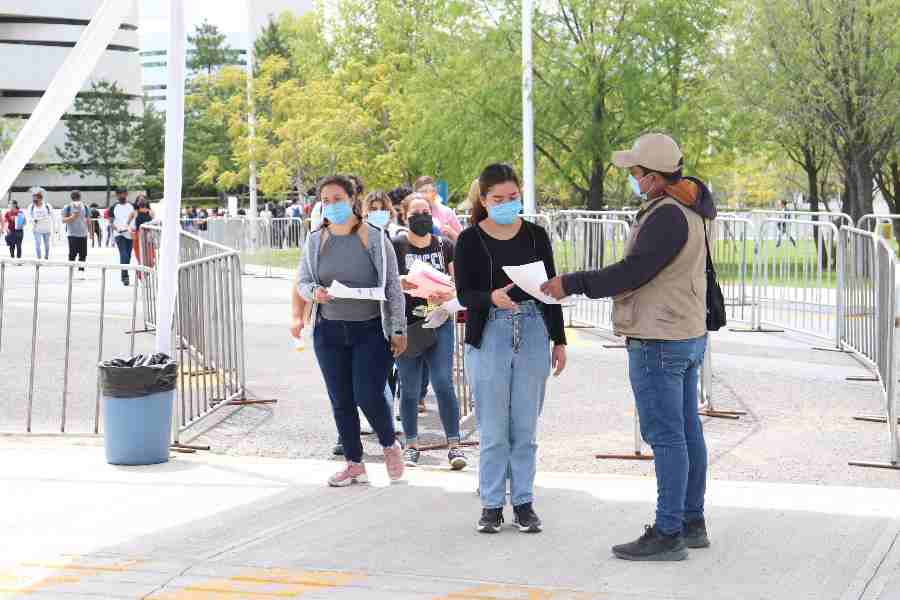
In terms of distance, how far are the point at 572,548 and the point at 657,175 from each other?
178 cm

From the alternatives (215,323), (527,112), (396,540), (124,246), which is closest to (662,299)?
(396,540)

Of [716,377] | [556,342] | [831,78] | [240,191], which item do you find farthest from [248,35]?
[240,191]

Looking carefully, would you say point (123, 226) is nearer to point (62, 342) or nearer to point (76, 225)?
point (76, 225)

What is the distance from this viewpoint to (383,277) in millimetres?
7785

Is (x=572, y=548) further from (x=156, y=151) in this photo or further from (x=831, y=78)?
(x=156, y=151)

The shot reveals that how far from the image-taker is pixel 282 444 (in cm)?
995

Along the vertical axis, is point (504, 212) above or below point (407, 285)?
above

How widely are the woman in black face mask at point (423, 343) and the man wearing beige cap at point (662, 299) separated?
2512mm

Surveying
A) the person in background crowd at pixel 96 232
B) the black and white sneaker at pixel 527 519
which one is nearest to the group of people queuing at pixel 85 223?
the black and white sneaker at pixel 527 519

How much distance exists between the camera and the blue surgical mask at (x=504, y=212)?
6645 mm

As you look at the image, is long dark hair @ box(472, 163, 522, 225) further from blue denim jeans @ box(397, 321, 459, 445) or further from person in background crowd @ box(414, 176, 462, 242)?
person in background crowd @ box(414, 176, 462, 242)

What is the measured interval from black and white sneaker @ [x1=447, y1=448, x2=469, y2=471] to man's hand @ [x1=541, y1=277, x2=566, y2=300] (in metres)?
2.57

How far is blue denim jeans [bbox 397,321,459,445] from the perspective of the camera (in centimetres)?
890

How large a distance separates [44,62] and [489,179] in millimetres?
107774
